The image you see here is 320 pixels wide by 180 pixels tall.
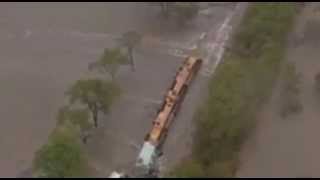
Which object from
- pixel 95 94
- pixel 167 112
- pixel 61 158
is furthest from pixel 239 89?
pixel 61 158

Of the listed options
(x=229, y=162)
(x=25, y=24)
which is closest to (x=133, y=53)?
(x=25, y=24)

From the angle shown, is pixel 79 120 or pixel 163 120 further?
pixel 163 120

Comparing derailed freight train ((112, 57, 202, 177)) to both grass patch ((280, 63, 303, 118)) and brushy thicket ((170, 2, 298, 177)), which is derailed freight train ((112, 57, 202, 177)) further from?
grass patch ((280, 63, 303, 118))

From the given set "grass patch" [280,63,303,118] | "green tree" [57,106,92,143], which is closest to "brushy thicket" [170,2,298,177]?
"grass patch" [280,63,303,118]

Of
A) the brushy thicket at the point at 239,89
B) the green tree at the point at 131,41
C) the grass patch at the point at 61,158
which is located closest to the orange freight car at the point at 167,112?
the brushy thicket at the point at 239,89

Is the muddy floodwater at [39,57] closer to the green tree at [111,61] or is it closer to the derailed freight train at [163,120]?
the green tree at [111,61]

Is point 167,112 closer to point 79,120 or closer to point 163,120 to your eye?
point 163,120

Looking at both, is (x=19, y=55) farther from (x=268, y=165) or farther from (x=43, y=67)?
(x=268, y=165)
